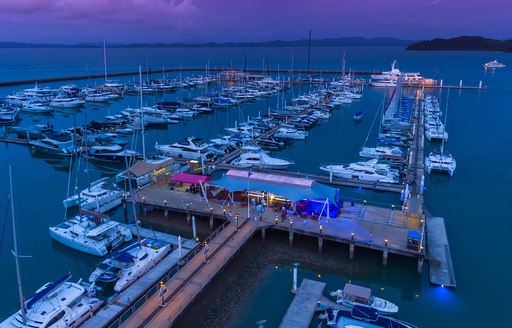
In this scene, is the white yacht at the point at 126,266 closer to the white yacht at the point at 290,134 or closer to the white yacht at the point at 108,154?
the white yacht at the point at 108,154

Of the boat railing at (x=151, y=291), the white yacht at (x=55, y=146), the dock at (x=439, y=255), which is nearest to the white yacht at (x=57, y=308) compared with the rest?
the boat railing at (x=151, y=291)

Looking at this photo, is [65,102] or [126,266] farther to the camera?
[65,102]

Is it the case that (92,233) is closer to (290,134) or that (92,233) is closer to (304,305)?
(304,305)

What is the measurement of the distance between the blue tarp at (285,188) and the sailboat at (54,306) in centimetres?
1348

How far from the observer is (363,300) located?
2119 cm

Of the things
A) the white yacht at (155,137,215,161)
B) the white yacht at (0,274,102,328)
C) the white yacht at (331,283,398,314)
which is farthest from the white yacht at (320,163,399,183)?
the white yacht at (0,274,102,328)

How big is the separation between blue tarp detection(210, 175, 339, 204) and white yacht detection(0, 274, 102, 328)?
1347 centimetres

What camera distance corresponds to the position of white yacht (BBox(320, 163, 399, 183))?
1505 inches

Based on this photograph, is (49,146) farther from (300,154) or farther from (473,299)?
(473,299)

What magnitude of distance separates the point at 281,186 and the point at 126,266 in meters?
12.8

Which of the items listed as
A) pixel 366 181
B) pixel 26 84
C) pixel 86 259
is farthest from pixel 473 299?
pixel 26 84

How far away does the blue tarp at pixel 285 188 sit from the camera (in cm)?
2953

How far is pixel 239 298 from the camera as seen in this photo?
2278 cm

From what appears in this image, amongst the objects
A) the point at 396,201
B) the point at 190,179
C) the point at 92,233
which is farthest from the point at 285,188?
the point at 92,233
